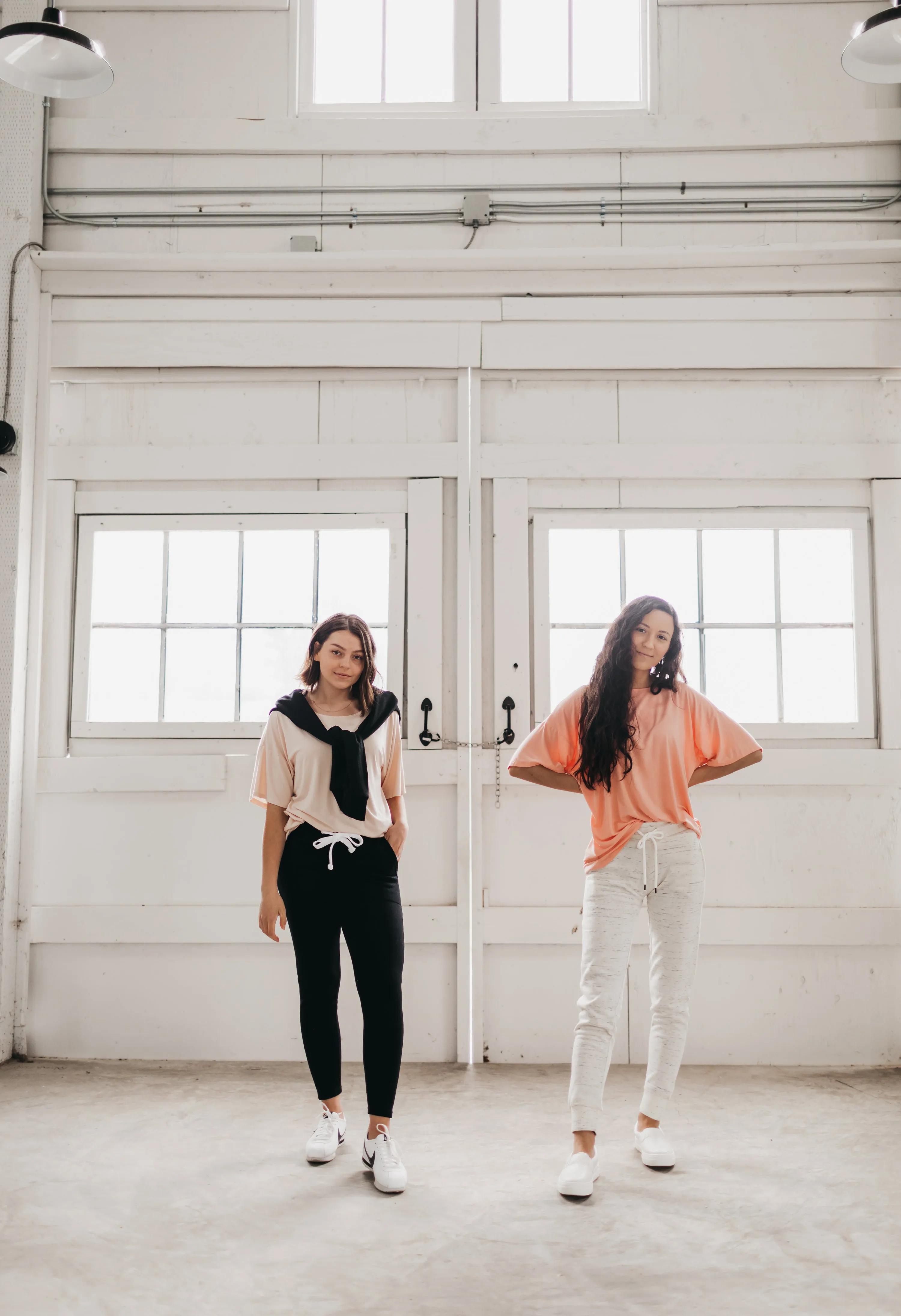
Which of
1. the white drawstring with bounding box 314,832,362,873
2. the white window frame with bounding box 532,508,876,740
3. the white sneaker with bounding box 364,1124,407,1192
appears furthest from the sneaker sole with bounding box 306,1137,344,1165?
the white window frame with bounding box 532,508,876,740

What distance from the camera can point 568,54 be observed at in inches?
157

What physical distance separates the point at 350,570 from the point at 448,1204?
2271 millimetres

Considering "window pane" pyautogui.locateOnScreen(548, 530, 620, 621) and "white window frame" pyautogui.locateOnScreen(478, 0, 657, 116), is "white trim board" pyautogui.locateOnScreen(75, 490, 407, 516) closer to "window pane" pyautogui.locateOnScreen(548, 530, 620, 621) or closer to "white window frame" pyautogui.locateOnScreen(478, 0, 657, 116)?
"window pane" pyautogui.locateOnScreen(548, 530, 620, 621)

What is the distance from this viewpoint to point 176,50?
3.94 metres

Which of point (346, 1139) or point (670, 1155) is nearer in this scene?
point (670, 1155)

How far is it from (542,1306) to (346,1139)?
103cm

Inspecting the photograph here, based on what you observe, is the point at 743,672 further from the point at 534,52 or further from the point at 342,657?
the point at 534,52

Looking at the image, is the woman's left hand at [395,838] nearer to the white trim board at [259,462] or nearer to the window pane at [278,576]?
the window pane at [278,576]

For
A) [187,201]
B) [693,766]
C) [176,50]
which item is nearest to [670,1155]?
[693,766]

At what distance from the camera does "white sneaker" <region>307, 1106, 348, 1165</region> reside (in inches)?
104

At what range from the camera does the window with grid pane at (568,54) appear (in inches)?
156

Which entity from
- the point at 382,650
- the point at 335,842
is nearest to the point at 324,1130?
the point at 335,842

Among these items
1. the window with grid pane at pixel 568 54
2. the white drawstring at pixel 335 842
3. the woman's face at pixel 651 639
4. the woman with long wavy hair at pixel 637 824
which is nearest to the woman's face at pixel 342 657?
the white drawstring at pixel 335 842

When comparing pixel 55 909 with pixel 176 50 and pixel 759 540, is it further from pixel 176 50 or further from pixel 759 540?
pixel 176 50
